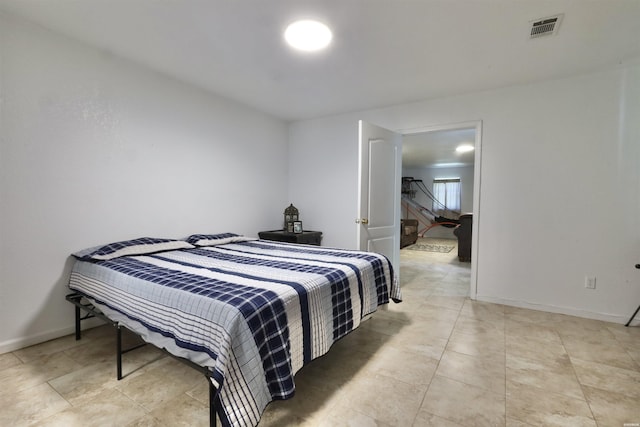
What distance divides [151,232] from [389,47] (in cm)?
267

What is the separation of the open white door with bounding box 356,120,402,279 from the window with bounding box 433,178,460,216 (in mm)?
6543

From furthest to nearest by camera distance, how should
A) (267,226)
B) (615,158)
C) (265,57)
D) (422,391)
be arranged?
(267,226) < (615,158) < (265,57) < (422,391)

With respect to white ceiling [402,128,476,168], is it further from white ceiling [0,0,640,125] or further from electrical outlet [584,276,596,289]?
electrical outlet [584,276,596,289]

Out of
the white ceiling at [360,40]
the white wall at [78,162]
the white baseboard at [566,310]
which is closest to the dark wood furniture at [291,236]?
the white wall at [78,162]

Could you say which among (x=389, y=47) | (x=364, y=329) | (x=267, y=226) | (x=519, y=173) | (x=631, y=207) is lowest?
(x=364, y=329)

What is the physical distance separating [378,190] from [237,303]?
231cm

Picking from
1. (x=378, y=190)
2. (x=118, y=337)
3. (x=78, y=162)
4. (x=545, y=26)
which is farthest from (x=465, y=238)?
(x=78, y=162)

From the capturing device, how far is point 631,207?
8.58 feet

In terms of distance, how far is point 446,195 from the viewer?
948 centimetres

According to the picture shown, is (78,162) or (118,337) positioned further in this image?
(78,162)

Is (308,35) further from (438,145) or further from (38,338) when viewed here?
(438,145)

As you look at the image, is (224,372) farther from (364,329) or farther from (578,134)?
(578,134)

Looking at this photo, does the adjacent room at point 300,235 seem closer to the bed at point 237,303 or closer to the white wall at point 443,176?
the bed at point 237,303

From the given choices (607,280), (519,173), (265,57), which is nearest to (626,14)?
(519,173)
